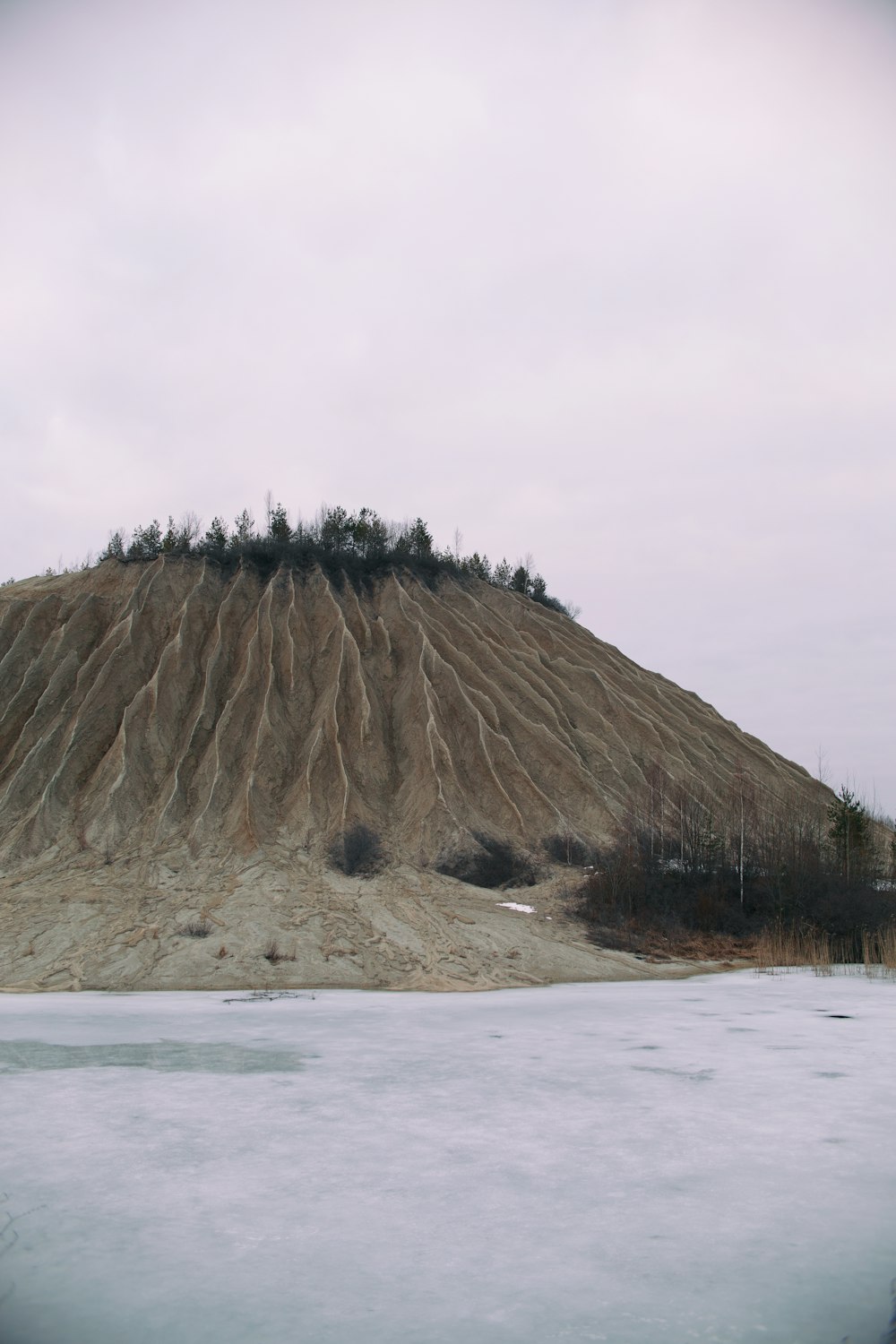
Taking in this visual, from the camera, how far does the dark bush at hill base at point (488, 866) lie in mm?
24578

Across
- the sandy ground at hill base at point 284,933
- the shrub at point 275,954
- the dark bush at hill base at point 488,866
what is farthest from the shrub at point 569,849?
the shrub at point 275,954

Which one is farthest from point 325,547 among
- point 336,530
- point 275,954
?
point 275,954

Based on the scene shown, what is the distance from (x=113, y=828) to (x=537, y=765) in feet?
39.1

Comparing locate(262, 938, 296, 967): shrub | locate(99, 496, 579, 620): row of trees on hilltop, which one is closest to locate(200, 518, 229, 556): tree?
locate(99, 496, 579, 620): row of trees on hilltop

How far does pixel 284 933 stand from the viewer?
20.1 meters

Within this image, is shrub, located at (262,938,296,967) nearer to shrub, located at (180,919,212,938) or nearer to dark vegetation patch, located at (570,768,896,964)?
shrub, located at (180,919,212,938)

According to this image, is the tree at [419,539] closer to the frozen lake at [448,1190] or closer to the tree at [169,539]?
the tree at [169,539]

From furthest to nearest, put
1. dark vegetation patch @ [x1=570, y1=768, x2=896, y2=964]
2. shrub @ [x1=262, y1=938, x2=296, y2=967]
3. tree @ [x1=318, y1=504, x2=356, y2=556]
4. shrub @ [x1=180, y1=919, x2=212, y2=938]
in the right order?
tree @ [x1=318, y1=504, x2=356, y2=556], dark vegetation patch @ [x1=570, y1=768, x2=896, y2=964], shrub @ [x1=180, y1=919, x2=212, y2=938], shrub @ [x1=262, y1=938, x2=296, y2=967]

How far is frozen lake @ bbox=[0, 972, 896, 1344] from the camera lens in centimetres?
436

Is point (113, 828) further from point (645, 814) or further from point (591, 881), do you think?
point (645, 814)

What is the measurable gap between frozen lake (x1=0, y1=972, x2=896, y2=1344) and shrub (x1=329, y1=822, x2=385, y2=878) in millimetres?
13025

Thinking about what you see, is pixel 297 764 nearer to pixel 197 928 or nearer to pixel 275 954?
pixel 197 928

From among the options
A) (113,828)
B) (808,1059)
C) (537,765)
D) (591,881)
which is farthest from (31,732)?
(808,1059)

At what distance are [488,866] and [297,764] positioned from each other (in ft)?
22.7
